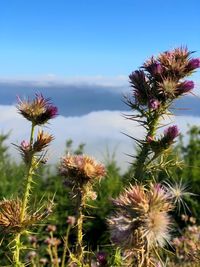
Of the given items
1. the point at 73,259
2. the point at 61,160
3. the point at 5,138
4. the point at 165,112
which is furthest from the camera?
the point at 5,138

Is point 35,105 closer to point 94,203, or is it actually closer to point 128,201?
point 128,201

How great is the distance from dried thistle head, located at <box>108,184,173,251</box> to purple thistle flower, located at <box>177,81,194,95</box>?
40.7 inches

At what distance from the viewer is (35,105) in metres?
3.54

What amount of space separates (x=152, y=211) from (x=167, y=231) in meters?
0.16

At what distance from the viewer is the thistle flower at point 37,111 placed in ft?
11.5

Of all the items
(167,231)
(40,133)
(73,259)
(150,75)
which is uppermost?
(150,75)

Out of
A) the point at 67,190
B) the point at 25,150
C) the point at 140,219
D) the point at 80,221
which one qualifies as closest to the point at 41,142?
the point at 25,150

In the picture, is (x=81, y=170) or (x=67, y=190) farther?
(x=67, y=190)

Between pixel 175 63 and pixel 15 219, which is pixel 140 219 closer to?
pixel 15 219

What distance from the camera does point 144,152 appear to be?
359 cm

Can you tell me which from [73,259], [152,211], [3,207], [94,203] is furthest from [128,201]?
[94,203]

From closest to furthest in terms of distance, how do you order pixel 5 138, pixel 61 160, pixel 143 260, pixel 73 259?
pixel 143 260 < pixel 73 259 < pixel 61 160 < pixel 5 138

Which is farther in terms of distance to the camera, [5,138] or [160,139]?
[5,138]

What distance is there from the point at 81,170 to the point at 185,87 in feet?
2.53
